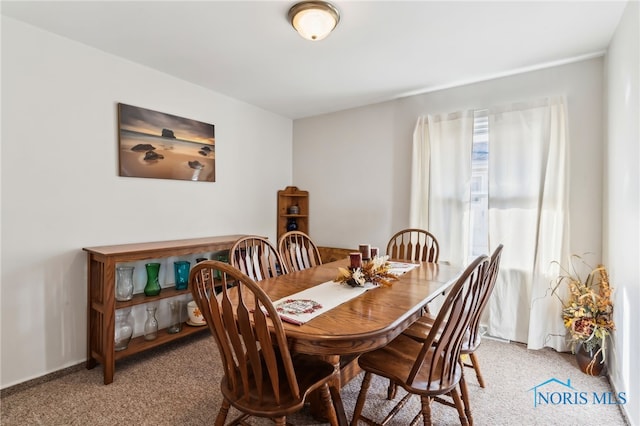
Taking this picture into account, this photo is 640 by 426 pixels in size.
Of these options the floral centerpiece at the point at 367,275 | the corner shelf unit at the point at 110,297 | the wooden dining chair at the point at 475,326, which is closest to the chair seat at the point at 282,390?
the floral centerpiece at the point at 367,275

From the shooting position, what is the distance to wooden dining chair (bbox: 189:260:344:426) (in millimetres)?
1095

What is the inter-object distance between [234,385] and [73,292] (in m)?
1.78

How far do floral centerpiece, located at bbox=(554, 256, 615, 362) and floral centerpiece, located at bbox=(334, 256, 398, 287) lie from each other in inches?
58.3

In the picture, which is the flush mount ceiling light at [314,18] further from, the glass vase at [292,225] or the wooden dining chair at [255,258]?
the glass vase at [292,225]

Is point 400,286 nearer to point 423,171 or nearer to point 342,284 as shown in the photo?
point 342,284

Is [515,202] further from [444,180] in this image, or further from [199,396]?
[199,396]

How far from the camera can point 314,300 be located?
4.98 feet

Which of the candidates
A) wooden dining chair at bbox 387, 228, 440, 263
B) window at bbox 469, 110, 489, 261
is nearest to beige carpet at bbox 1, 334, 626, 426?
wooden dining chair at bbox 387, 228, 440, 263

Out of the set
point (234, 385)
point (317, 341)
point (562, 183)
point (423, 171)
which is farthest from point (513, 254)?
point (234, 385)

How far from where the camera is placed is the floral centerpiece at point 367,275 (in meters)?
1.75

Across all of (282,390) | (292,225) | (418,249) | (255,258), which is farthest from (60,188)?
(418,249)

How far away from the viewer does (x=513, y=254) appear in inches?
109

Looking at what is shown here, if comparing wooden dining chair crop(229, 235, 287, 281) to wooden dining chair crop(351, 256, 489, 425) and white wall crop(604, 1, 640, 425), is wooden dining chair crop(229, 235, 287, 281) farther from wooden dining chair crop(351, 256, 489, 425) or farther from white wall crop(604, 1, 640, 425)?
white wall crop(604, 1, 640, 425)

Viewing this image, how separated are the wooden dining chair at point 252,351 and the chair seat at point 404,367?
256 mm
